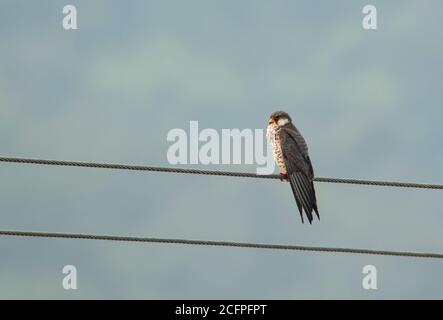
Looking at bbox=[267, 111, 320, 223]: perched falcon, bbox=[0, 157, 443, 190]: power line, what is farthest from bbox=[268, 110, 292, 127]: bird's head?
bbox=[0, 157, 443, 190]: power line

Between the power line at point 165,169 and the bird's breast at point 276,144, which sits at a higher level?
the bird's breast at point 276,144

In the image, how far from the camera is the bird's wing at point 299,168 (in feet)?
48.3

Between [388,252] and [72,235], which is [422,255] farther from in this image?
[72,235]

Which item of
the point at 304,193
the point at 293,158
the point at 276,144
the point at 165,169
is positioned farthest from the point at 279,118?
the point at 165,169

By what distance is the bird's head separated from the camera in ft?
55.7

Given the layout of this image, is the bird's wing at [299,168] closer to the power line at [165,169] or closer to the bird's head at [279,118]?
the bird's head at [279,118]

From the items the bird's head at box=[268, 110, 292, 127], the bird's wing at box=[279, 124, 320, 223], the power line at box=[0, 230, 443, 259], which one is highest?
the bird's head at box=[268, 110, 292, 127]

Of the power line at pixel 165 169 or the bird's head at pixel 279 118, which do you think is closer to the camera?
the power line at pixel 165 169

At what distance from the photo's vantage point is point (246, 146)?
16000mm

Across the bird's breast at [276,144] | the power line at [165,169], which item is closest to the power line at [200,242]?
the power line at [165,169]

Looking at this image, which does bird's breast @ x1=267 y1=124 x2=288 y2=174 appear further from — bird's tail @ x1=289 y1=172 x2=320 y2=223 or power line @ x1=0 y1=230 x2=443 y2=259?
power line @ x1=0 y1=230 x2=443 y2=259

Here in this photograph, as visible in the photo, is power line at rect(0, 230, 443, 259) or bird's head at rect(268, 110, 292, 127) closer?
power line at rect(0, 230, 443, 259)

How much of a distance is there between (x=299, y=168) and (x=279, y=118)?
1.67 m

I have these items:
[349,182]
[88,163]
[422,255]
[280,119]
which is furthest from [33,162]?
[280,119]
